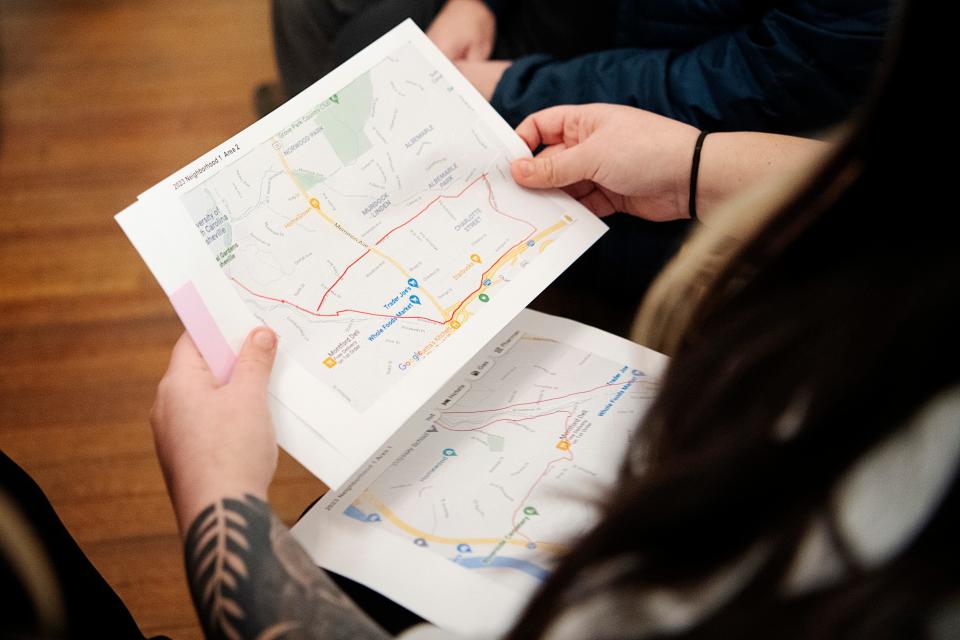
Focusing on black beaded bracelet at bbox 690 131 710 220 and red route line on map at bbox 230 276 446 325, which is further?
black beaded bracelet at bbox 690 131 710 220

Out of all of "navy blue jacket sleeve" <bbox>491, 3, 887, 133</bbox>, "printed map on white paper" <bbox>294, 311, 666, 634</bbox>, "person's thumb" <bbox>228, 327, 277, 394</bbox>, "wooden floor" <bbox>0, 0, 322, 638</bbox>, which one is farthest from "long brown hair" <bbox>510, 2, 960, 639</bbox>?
"wooden floor" <bbox>0, 0, 322, 638</bbox>

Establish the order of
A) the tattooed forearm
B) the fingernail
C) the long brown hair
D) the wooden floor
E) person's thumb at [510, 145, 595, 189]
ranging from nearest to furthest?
the long brown hair < the tattooed forearm < the fingernail < person's thumb at [510, 145, 595, 189] < the wooden floor

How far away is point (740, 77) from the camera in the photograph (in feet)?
2.79

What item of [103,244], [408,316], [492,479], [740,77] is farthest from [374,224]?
[103,244]

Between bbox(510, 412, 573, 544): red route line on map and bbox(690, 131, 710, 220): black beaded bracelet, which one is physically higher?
bbox(690, 131, 710, 220): black beaded bracelet

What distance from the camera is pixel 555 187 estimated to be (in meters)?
0.80

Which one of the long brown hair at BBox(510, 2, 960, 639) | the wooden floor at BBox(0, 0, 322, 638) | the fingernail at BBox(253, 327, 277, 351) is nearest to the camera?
the long brown hair at BBox(510, 2, 960, 639)

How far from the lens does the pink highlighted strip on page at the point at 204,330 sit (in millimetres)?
646

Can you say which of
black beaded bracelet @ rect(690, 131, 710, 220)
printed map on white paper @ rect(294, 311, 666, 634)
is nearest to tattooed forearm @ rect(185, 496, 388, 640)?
printed map on white paper @ rect(294, 311, 666, 634)

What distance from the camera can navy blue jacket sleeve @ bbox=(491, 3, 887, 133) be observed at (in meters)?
0.79

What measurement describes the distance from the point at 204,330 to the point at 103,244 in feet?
2.90

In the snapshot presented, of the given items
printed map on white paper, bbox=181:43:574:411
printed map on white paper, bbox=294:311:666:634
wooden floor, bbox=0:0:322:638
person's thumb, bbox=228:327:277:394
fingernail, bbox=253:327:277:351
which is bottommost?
wooden floor, bbox=0:0:322:638

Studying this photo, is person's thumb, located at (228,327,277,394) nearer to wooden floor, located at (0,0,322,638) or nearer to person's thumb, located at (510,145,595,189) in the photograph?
person's thumb, located at (510,145,595,189)

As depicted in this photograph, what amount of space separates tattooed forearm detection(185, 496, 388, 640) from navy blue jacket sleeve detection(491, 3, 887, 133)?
605 mm
